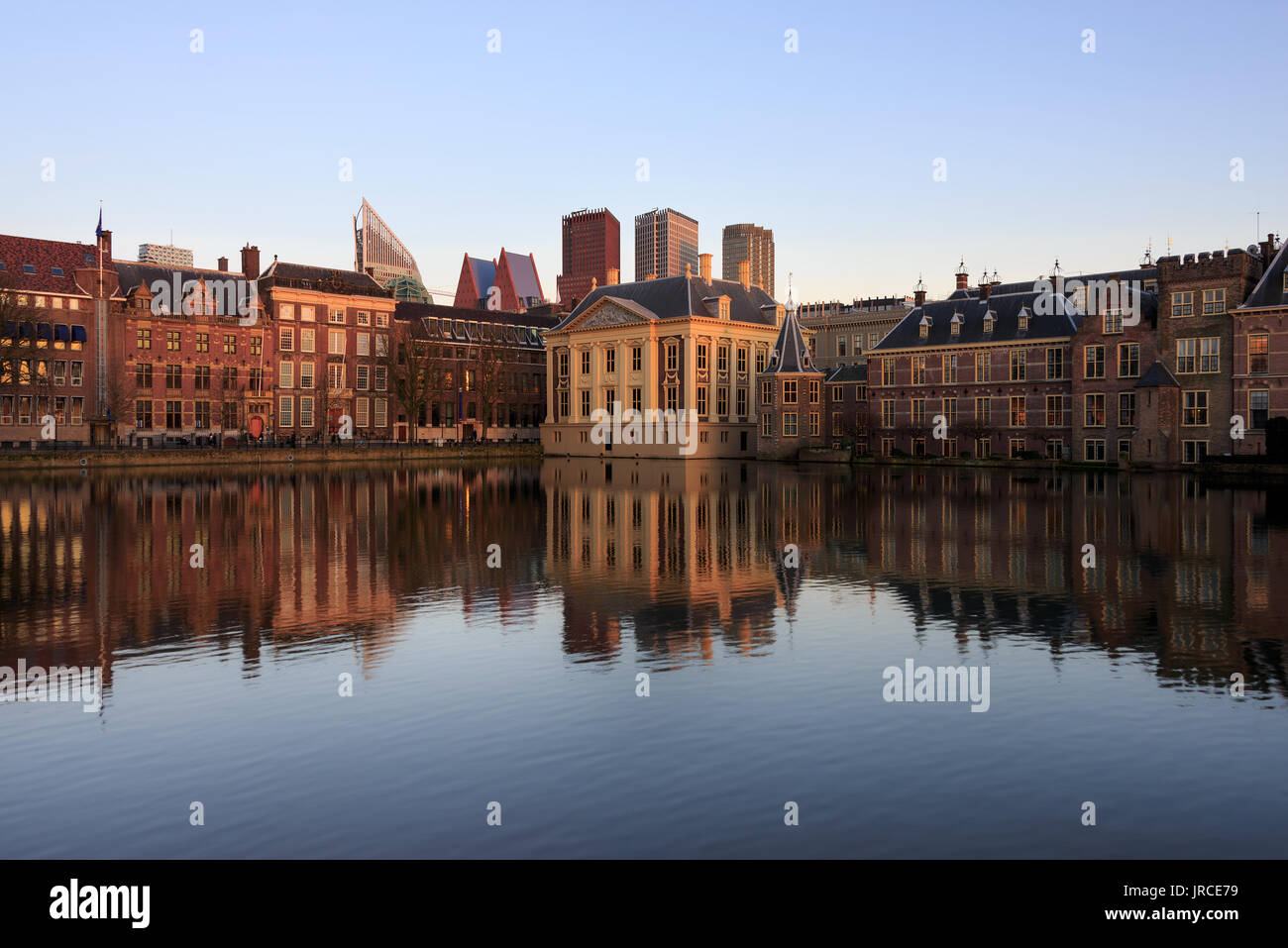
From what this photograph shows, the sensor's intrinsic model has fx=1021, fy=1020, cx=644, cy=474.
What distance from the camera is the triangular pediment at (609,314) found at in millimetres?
105062

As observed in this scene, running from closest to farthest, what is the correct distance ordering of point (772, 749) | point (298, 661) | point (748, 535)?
point (772, 749)
point (298, 661)
point (748, 535)

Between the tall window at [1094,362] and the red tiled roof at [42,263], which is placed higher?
the red tiled roof at [42,263]

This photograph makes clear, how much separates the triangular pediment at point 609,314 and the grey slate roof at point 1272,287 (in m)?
54.0

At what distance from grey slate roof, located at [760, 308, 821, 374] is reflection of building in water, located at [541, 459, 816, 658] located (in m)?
48.4

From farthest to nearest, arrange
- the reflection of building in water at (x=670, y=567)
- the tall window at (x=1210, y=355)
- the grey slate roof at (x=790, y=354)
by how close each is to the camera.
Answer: the grey slate roof at (x=790, y=354) → the tall window at (x=1210, y=355) → the reflection of building in water at (x=670, y=567)

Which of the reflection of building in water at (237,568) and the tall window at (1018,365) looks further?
the tall window at (1018,365)

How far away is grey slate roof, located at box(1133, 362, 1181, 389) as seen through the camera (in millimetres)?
70688

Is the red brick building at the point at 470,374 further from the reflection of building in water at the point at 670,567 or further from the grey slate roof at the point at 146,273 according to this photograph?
the reflection of building in water at the point at 670,567

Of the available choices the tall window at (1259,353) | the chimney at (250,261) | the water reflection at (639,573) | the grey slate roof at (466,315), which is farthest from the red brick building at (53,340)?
the tall window at (1259,353)

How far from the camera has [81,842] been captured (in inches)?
347

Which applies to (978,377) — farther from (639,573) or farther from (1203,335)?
(639,573)
